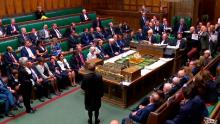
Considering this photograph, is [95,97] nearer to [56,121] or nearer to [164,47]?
[56,121]

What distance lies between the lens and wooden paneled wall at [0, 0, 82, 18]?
1177 cm

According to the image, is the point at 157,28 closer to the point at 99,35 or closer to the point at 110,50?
the point at 99,35

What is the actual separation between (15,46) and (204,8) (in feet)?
31.5

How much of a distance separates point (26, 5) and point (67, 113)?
732 cm

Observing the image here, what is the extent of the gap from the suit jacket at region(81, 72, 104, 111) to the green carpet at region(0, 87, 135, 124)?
2.41 ft

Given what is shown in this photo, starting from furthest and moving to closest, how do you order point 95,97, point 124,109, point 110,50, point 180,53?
point 110,50 → point 180,53 → point 124,109 → point 95,97

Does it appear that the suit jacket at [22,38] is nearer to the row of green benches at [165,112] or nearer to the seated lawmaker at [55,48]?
the seated lawmaker at [55,48]

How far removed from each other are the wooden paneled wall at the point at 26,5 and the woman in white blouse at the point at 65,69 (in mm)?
4600

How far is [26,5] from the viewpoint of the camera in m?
12.6

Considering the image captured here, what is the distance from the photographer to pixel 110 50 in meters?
10.1

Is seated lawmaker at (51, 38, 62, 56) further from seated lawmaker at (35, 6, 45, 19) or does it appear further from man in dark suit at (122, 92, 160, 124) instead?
man in dark suit at (122, 92, 160, 124)

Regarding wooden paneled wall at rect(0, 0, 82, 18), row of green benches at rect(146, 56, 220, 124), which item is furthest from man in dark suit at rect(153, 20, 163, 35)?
row of green benches at rect(146, 56, 220, 124)

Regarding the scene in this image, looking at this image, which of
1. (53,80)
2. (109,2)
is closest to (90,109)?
(53,80)

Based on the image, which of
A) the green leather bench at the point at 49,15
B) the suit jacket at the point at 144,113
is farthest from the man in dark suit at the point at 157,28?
the suit jacket at the point at 144,113
